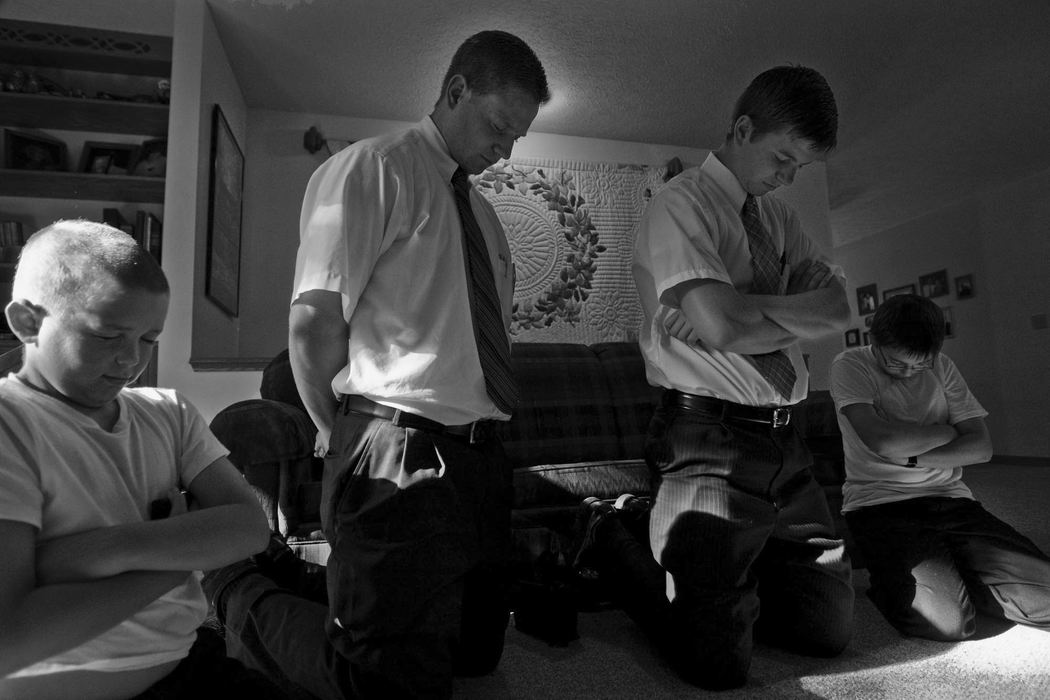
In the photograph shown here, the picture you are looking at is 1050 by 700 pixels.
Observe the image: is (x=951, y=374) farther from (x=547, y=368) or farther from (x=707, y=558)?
(x=547, y=368)

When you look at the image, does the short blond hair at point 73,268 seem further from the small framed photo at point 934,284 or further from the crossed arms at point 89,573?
the small framed photo at point 934,284

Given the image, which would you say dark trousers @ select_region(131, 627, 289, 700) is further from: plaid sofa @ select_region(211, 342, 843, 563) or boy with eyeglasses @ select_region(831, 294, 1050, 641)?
boy with eyeglasses @ select_region(831, 294, 1050, 641)

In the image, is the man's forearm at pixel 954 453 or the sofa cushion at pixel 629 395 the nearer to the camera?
the man's forearm at pixel 954 453

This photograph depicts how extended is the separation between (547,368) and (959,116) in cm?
419

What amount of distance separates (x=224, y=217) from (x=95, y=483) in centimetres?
318

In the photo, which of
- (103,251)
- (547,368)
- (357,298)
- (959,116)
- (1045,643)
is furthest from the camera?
(959,116)

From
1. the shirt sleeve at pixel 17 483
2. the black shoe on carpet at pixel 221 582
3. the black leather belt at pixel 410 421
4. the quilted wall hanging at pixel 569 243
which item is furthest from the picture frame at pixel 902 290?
the shirt sleeve at pixel 17 483

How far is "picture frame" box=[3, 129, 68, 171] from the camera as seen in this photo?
345cm

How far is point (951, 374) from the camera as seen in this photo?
76.5 inches

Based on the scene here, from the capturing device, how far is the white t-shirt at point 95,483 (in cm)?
68

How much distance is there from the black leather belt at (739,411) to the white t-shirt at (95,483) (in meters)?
0.99

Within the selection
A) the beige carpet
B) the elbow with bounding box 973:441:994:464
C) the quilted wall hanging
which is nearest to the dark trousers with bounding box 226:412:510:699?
the beige carpet

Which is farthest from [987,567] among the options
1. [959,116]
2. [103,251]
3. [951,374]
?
[959,116]

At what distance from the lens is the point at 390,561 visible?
106cm
